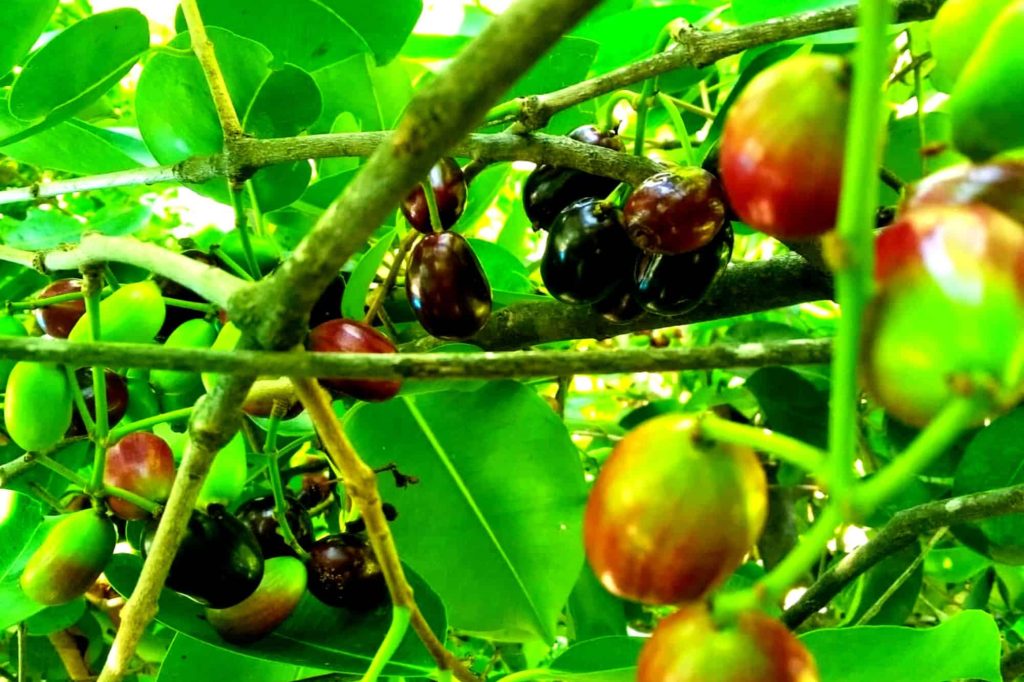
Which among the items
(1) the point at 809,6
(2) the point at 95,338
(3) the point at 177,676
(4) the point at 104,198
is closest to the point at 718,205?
(1) the point at 809,6

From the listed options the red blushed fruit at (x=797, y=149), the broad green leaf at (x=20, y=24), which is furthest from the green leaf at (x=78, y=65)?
the red blushed fruit at (x=797, y=149)

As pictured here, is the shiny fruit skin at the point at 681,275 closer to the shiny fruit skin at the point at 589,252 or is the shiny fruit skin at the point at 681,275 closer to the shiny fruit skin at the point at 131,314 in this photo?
the shiny fruit skin at the point at 589,252

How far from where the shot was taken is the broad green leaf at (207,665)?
29.4 inches

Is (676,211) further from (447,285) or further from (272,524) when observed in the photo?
(272,524)

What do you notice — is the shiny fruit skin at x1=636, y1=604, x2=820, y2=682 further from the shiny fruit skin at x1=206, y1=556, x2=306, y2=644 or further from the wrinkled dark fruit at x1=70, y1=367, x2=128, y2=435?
the wrinkled dark fruit at x1=70, y1=367, x2=128, y2=435

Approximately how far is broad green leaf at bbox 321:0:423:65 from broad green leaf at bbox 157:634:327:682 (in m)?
0.57

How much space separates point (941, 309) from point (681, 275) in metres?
0.44

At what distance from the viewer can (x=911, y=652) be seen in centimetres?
Result: 65

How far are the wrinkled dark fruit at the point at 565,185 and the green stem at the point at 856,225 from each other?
1.78ft

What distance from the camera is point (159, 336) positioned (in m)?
0.95

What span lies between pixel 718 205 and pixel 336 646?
474mm

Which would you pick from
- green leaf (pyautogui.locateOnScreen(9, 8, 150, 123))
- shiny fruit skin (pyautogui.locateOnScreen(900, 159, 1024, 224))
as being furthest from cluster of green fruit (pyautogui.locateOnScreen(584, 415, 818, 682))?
green leaf (pyautogui.locateOnScreen(9, 8, 150, 123))

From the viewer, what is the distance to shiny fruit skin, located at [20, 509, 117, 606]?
66 centimetres

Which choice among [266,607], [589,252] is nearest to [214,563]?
[266,607]
